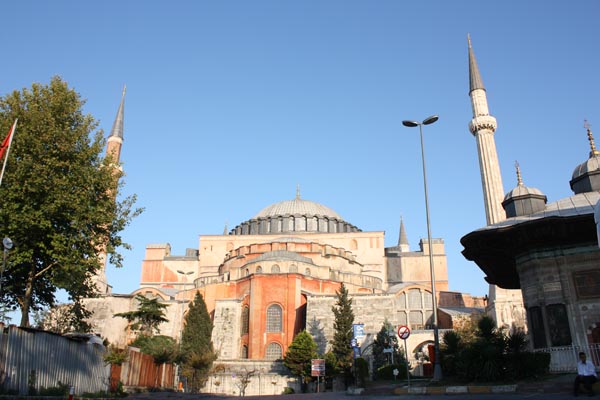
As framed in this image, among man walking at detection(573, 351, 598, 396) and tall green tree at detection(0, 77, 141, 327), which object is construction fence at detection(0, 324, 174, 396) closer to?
tall green tree at detection(0, 77, 141, 327)

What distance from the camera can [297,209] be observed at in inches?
2272

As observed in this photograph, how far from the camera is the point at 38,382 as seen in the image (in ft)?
38.9

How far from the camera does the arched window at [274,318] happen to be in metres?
36.4

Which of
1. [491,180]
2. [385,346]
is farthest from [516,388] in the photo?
[491,180]

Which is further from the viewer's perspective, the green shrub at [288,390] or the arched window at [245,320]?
the arched window at [245,320]

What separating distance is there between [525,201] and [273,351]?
21.7 m

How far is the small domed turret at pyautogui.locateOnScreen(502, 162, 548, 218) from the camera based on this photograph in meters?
21.0

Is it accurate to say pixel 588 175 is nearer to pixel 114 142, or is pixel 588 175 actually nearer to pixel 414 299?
pixel 414 299

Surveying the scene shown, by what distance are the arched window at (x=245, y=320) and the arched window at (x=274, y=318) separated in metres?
1.62

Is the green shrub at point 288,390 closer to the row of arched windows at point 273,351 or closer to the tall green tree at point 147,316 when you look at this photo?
the row of arched windows at point 273,351

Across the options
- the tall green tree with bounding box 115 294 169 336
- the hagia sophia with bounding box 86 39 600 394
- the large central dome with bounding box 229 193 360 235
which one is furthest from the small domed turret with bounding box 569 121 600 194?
the large central dome with bounding box 229 193 360 235

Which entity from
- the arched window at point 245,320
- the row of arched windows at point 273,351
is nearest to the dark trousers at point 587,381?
the row of arched windows at point 273,351

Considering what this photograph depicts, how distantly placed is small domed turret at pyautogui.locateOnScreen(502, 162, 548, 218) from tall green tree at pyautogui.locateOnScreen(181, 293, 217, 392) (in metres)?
18.1

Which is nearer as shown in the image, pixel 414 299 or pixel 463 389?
pixel 463 389
